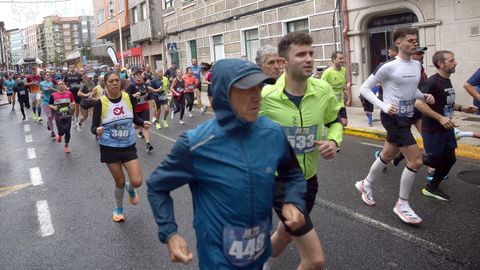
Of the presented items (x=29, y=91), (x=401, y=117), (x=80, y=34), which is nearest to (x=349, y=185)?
(x=401, y=117)

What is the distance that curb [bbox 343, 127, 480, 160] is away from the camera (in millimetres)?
7493

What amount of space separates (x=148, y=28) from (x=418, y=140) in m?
25.9

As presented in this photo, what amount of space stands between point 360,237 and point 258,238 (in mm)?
2478

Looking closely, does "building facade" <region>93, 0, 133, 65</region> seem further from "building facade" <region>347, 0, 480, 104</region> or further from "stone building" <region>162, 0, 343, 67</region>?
"building facade" <region>347, 0, 480, 104</region>

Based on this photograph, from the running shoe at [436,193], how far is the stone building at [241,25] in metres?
9.74

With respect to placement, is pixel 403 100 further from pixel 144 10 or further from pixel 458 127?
pixel 144 10

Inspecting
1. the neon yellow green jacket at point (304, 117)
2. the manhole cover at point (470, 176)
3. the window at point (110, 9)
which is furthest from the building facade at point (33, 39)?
the neon yellow green jacket at point (304, 117)

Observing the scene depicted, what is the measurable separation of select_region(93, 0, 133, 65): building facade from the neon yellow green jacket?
33572mm

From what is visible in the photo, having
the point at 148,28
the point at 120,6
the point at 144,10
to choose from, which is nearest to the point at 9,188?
the point at 148,28

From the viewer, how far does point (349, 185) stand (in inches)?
245

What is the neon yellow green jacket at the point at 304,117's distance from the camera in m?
3.18

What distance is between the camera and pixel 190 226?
16.5ft

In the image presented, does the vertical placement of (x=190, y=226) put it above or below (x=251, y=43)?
below

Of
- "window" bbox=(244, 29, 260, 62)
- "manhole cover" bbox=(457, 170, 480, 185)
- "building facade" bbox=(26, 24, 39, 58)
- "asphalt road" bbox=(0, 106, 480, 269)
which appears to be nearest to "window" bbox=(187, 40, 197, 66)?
"window" bbox=(244, 29, 260, 62)
